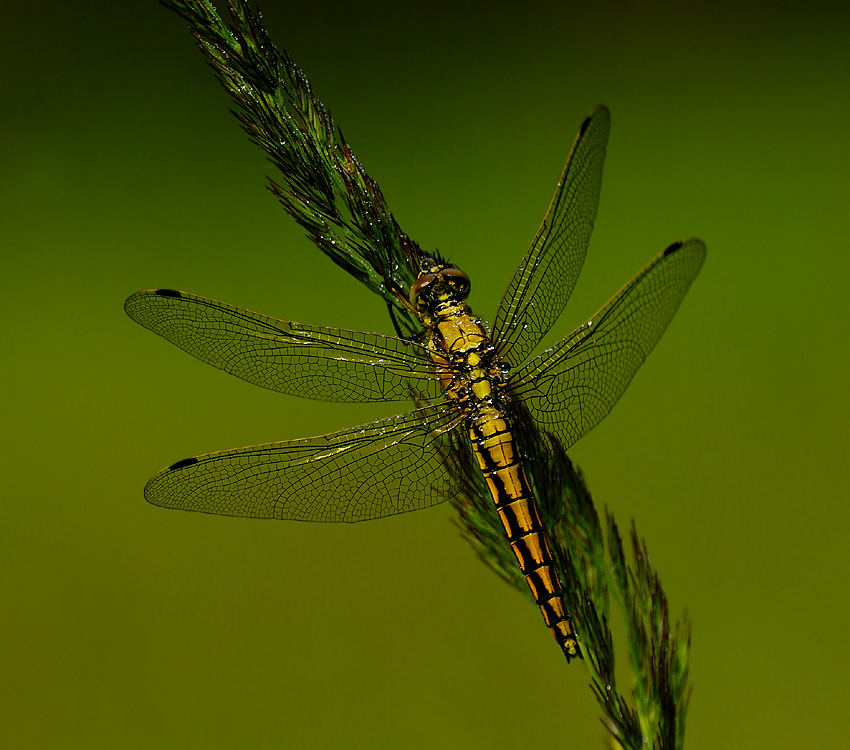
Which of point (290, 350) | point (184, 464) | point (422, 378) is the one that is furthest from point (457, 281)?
point (184, 464)

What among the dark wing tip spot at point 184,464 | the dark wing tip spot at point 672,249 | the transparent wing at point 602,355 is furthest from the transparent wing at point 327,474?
the dark wing tip spot at point 672,249

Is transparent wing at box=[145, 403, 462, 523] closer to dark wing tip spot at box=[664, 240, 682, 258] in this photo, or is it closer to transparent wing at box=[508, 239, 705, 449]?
transparent wing at box=[508, 239, 705, 449]

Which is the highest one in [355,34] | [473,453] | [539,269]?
[355,34]

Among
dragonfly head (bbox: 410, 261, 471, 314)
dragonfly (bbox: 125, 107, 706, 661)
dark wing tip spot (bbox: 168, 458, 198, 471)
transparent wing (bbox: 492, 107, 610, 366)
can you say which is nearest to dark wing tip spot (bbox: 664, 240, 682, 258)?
dragonfly (bbox: 125, 107, 706, 661)

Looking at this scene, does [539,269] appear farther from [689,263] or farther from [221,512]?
[221,512]

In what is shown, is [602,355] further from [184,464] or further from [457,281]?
[184,464]

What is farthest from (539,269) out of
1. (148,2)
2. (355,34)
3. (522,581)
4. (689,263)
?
(148,2)

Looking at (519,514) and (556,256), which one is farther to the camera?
(556,256)
